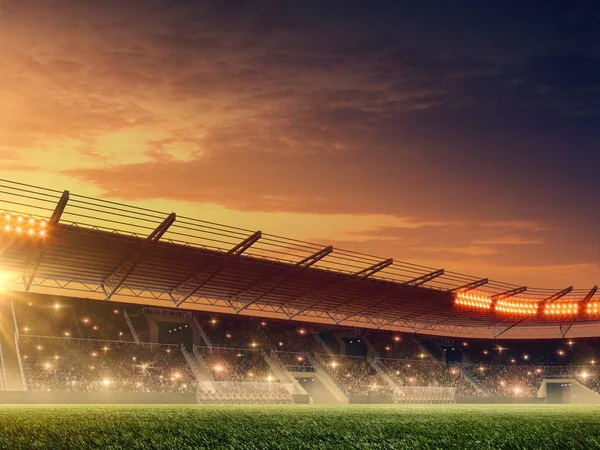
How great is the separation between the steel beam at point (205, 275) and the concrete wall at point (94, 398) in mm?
6783

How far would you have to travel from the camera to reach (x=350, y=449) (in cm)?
1007

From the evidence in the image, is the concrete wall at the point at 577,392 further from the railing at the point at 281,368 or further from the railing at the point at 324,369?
the railing at the point at 281,368

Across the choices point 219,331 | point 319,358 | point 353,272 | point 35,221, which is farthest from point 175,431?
point 319,358

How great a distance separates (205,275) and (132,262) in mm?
6166

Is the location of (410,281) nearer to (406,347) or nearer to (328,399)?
(328,399)

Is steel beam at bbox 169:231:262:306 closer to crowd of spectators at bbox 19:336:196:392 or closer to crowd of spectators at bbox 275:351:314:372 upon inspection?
crowd of spectators at bbox 19:336:196:392

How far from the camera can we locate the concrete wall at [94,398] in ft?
134

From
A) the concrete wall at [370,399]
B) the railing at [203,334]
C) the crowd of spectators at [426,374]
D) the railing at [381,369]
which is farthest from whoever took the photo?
the crowd of spectators at [426,374]

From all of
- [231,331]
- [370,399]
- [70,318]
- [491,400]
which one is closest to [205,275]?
[70,318]

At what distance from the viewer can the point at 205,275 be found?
47.9 m

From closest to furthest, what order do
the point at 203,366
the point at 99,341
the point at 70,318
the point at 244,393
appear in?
the point at 99,341 → the point at 70,318 → the point at 244,393 → the point at 203,366

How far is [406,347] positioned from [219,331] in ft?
79.8

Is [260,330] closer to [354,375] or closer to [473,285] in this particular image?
[354,375]

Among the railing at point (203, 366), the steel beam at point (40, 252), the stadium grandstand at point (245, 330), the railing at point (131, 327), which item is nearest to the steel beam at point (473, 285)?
the stadium grandstand at point (245, 330)
